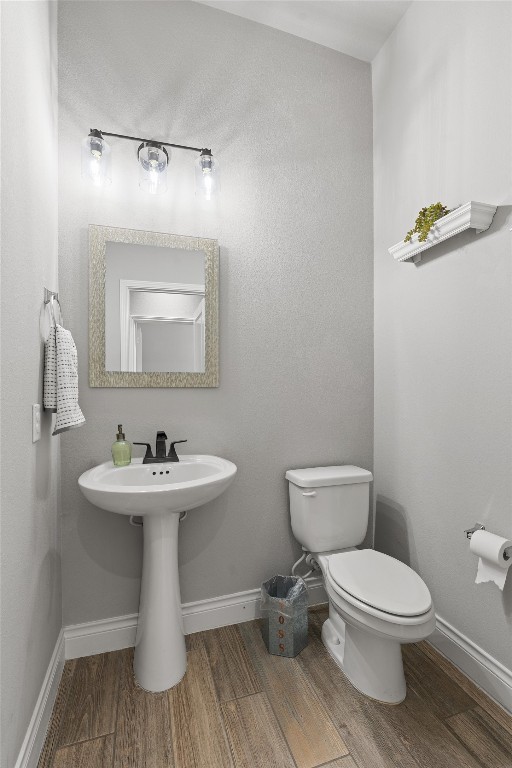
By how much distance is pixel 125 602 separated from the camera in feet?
5.87

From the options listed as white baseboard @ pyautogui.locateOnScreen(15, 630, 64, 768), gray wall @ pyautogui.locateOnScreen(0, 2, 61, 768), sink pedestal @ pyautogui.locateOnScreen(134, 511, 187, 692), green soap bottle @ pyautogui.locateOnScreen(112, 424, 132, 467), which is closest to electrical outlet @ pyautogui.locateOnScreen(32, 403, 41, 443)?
gray wall @ pyautogui.locateOnScreen(0, 2, 61, 768)

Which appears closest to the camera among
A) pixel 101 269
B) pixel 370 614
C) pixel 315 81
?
pixel 370 614

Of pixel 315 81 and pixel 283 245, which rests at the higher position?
pixel 315 81

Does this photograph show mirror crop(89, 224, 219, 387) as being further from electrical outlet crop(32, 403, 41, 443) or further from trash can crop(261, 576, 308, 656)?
trash can crop(261, 576, 308, 656)

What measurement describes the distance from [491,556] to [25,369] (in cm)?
164

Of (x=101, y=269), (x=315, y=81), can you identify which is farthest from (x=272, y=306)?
(x=315, y=81)

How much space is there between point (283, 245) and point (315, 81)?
2.93 ft

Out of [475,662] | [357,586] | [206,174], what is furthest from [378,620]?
[206,174]

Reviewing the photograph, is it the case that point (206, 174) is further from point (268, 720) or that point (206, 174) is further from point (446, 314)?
point (268, 720)

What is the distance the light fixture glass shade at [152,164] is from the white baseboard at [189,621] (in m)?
1.90

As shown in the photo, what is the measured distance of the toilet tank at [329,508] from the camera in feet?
6.11

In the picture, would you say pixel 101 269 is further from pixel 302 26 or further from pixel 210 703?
pixel 210 703

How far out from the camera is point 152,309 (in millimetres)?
1808

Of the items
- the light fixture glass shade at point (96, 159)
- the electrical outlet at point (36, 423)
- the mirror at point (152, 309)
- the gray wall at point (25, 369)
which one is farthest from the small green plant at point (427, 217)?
the electrical outlet at point (36, 423)
